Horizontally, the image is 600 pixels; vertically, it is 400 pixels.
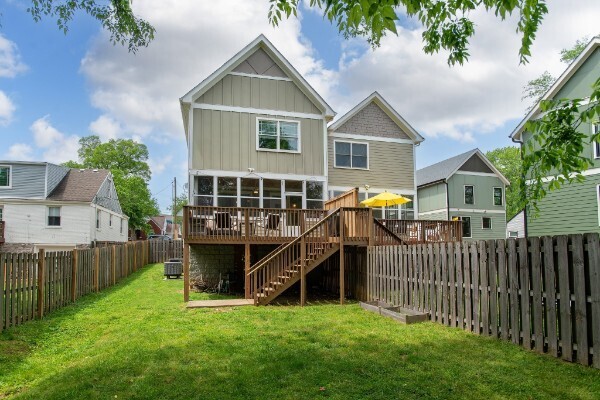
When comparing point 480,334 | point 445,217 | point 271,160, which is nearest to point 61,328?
point 480,334

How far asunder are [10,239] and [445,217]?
1094 inches

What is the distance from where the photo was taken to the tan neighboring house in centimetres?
1766

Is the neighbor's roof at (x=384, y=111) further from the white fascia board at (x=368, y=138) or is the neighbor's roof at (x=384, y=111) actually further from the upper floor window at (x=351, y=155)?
the upper floor window at (x=351, y=155)

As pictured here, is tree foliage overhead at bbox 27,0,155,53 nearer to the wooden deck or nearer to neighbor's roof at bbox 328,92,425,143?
the wooden deck

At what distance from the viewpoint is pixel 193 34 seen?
24.1 feet

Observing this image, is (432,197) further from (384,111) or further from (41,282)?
(41,282)

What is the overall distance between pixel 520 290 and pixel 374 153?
1277 centimetres

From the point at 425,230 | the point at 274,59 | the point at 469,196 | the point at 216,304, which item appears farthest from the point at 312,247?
the point at 469,196

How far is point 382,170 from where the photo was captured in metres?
18.2

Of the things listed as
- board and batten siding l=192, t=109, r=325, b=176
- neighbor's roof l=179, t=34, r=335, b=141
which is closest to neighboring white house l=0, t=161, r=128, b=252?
neighbor's roof l=179, t=34, r=335, b=141

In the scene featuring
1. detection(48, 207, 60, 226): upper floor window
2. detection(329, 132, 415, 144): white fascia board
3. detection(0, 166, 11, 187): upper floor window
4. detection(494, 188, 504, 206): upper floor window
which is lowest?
detection(48, 207, 60, 226): upper floor window

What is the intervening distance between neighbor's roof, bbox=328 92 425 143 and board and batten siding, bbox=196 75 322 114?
A: 4.82 ft

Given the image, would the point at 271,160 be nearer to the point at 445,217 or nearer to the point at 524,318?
the point at 524,318

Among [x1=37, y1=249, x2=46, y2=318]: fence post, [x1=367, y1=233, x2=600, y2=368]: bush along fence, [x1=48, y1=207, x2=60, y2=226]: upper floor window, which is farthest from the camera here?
[x1=48, y1=207, x2=60, y2=226]: upper floor window
